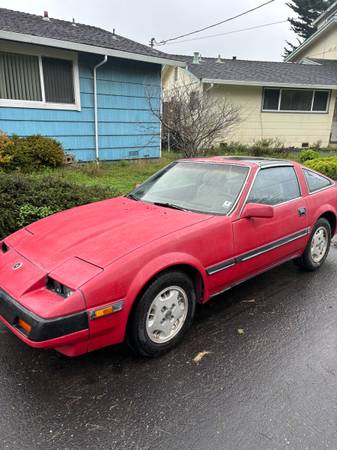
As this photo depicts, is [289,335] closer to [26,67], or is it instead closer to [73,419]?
[73,419]

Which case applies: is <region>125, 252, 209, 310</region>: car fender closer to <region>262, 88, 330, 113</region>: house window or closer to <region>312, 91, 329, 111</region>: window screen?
<region>262, 88, 330, 113</region>: house window

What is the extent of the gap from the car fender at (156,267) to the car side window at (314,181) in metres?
2.18

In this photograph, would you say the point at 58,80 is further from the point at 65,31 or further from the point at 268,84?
the point at 268,84

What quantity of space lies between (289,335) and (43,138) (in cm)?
774

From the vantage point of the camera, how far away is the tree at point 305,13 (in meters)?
42.2

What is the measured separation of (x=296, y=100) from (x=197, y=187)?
15607 millimetres

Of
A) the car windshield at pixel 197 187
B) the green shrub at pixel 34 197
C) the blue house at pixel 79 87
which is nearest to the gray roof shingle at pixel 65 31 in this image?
the blue house at pixel 79 87

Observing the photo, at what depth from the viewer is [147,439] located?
1965 millimetres

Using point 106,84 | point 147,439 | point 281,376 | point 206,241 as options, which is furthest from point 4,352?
point 106,84

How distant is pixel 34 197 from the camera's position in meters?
5.11

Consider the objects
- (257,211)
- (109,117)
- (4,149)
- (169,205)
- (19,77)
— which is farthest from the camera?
(109,117)

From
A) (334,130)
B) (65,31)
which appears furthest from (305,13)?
(65,31)

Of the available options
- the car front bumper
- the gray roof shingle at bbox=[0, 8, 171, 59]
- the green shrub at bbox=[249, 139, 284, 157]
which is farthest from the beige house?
the car front bumper

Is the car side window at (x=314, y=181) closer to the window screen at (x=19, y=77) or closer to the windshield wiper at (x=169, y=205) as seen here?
the windshield wiper at (x=169, y=205)
